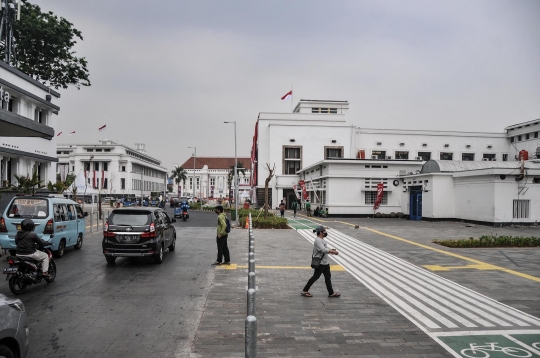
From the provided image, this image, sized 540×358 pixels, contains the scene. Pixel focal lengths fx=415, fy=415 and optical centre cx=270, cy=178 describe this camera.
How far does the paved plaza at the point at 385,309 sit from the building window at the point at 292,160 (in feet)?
154

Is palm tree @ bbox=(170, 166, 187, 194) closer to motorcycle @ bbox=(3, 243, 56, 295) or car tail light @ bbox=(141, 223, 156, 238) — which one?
car tail light @ bbox=(141, 223, 156, 238)

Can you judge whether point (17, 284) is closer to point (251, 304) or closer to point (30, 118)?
point (251, 304)

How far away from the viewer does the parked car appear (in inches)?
161

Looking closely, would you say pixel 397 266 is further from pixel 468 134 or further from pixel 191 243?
pixel 468 134

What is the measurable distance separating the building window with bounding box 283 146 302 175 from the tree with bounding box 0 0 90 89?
93.0 ft

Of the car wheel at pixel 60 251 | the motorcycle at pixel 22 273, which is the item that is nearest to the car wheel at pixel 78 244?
the car wheel at pixel 60 251

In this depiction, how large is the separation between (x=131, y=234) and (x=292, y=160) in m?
49.9

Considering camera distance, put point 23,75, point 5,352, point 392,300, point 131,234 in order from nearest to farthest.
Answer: point 5,352, point 392,300, point 131,234, point 23,75

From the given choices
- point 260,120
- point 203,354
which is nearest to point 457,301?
point 203,354

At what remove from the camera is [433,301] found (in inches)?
332

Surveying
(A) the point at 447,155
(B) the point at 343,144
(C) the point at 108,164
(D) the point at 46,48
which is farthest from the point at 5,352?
(C) the point at 108,164

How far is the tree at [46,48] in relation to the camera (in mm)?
38219

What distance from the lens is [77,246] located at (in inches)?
622

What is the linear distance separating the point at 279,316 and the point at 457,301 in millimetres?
3812
